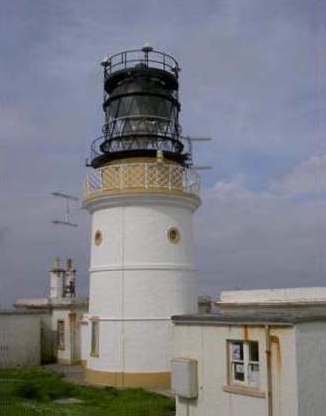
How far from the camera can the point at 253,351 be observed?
1205cm

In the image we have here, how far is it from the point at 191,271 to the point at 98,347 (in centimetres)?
417

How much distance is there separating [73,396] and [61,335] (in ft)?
31.8

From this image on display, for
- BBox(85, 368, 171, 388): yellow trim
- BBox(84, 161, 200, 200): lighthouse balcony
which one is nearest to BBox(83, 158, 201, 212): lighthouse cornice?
BBox(84, 161, 200, 200): lighthouse balcony

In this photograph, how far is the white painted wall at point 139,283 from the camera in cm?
1912

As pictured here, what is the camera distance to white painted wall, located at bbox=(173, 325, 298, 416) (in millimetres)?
11062

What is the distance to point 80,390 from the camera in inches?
695

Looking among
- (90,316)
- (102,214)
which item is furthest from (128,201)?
(90,316)

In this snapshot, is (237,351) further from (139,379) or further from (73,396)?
(139,379)

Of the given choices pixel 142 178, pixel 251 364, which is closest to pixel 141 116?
pixel 142 178

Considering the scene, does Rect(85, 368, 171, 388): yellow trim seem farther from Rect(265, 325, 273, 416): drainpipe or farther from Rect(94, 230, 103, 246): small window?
Rect(265, 325, 273, 416): drainpipe

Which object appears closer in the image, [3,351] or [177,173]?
[177,173]

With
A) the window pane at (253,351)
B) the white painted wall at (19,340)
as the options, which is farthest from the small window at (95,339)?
the window pane at (253,351)

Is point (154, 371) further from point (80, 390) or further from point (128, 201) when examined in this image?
point (128, 201)

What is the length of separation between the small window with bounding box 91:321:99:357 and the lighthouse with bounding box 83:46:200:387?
3 centimetres
